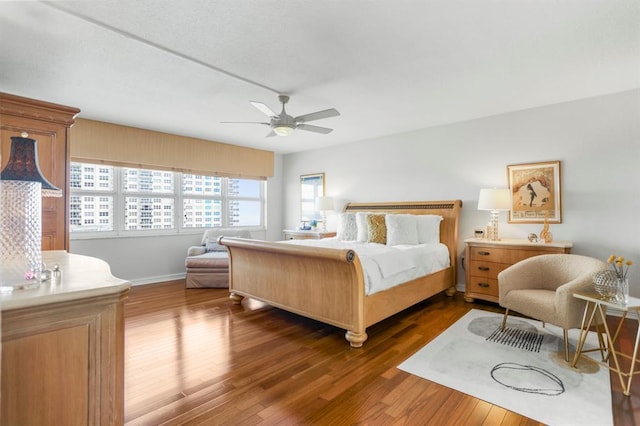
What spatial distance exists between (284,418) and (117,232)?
4261 millimetres

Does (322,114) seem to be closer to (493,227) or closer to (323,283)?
(323,283)

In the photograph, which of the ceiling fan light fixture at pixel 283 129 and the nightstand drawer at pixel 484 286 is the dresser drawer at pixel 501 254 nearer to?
the nightstand drawer at pixel 484 286

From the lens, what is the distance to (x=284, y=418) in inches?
69.4

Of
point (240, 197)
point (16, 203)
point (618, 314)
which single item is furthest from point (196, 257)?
point (618, 314)

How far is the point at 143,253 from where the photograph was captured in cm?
495

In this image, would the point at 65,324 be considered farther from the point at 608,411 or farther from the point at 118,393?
the point at 608,411

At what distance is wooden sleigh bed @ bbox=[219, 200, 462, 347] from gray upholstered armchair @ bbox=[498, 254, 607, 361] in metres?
0.97

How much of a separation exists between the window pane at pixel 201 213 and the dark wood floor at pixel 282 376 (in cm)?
229

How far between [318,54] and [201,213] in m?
4.15

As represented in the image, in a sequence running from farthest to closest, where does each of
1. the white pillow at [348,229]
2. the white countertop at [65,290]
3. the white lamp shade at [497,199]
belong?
the white pillow at [348,229] → the white lamp shade at [497,199] → the white countertop at [65,290]

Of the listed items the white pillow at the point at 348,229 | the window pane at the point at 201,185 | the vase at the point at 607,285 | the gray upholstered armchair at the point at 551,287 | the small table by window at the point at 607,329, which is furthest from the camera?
the window pane at the point at 201,185

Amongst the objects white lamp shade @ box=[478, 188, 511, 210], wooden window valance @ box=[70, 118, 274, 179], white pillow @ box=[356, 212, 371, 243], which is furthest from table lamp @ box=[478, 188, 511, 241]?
wooden window valance @ box=[70, 118, 274, 179]

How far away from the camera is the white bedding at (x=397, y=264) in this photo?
2.85 meters

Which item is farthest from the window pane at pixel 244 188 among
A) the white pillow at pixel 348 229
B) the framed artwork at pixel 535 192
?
the framed artwork at pixel 535 192
